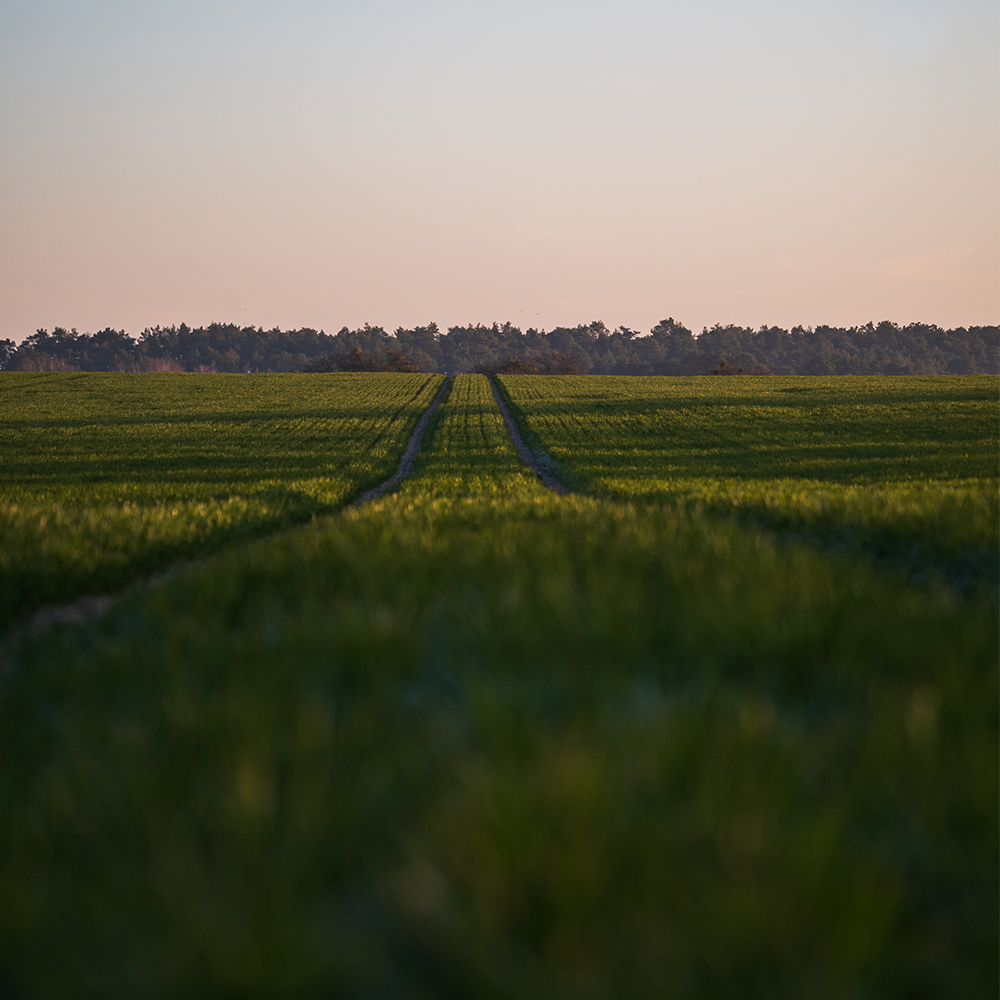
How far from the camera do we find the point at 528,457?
31438 mm

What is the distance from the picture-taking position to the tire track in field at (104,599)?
5.97 m

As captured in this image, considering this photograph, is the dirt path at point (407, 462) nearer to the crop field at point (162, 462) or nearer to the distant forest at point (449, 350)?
the crop field at point (162, 462)

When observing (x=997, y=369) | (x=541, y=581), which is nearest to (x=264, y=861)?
(x=541, y=581)

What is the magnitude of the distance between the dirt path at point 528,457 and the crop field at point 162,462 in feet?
18.7

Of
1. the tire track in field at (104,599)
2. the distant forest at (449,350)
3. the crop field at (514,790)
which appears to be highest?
the distant forest at (449,350)

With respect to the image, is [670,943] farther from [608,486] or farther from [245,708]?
[608,486]

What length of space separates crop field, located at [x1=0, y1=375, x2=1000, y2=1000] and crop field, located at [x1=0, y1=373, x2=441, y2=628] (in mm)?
4451

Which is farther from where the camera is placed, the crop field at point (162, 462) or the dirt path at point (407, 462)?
the dirt path at point (407, 462)

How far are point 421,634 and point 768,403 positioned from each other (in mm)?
52845

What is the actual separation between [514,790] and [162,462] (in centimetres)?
2893

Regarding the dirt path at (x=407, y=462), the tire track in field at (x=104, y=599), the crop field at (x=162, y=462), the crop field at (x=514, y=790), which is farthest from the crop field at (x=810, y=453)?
the crop field at (x=162, y=462)

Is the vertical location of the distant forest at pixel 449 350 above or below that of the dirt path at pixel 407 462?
above

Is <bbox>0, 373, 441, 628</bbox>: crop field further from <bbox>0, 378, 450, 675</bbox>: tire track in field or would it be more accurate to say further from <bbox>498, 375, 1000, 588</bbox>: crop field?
<bbox>498, 375, 1000, 588</bbox>: crop field

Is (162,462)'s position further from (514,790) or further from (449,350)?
(449,350)
